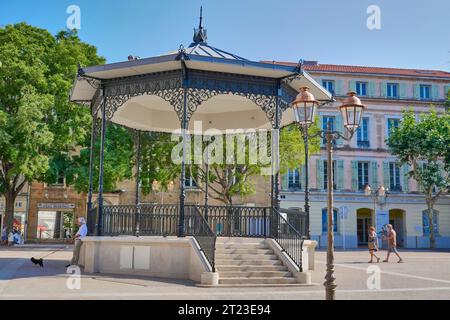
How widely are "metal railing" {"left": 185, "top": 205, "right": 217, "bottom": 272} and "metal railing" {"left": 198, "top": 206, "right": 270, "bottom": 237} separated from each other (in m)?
0.52

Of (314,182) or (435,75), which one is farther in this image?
(435,75)

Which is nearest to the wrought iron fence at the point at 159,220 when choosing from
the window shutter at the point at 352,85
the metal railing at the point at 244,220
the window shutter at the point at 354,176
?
the metal railing at the point at 244,220

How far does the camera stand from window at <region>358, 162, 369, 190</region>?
1650 inches

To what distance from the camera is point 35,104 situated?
2734 centimetres

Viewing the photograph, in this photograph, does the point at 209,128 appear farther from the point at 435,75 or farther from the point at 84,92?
the point at 435,75

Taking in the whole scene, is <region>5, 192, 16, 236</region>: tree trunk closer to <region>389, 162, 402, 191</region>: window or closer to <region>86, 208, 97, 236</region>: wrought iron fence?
<region>86, 208, 97, 236</region>: wrought iron fence

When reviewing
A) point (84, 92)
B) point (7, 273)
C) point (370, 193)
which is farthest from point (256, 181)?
point (7, 273)

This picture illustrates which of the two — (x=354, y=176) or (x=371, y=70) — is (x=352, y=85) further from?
(x=354, y=176)

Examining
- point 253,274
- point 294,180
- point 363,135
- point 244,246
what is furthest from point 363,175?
point 253,274

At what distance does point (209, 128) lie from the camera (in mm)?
18656

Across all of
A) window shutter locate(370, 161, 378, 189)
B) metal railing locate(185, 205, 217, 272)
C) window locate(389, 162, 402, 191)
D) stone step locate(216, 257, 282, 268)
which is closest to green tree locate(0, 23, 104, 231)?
metal railing locate(185, 205, 217, 272)

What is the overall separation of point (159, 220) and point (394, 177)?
109 ft
